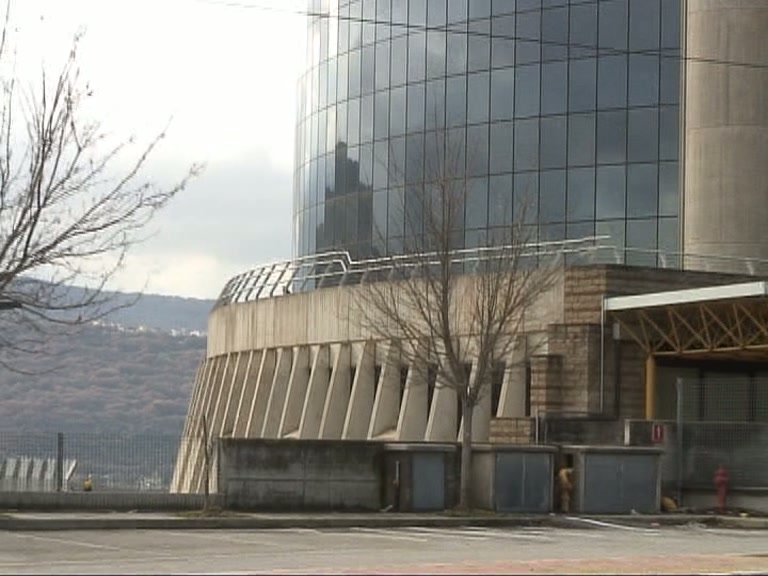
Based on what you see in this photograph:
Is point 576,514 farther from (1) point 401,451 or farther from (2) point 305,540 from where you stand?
(2) point 305,540

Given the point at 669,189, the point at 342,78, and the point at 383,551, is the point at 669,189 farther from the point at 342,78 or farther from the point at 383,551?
the point at 383,551

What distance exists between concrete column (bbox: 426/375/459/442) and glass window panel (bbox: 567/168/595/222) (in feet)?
25.4

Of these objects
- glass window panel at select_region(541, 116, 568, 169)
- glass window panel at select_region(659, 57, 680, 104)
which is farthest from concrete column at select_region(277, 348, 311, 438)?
glass window panel at select_region(659, 57, 680, 104)

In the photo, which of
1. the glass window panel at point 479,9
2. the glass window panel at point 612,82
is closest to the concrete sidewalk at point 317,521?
the glass window panel at point 612,82

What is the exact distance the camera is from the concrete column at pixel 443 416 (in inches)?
1905

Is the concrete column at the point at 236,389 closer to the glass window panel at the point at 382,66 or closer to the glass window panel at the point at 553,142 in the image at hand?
the glass window panel at the point at 382,66

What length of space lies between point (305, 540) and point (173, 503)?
6693 millimetres

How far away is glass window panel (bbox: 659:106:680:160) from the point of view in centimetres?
5216

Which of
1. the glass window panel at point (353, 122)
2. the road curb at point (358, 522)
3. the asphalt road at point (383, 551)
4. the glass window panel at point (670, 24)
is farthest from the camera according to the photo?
the glass window panel at point (353, 122)

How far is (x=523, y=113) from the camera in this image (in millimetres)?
54594

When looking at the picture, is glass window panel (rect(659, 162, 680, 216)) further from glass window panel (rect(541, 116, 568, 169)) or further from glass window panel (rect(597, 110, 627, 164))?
glass window panel (rect(541, 116, 568, 169))

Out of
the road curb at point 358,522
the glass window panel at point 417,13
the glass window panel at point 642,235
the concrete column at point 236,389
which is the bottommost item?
the road curb at point 358,522

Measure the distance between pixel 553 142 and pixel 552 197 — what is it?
5.65 ft

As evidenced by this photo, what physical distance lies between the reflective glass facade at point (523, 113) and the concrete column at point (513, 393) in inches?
193
